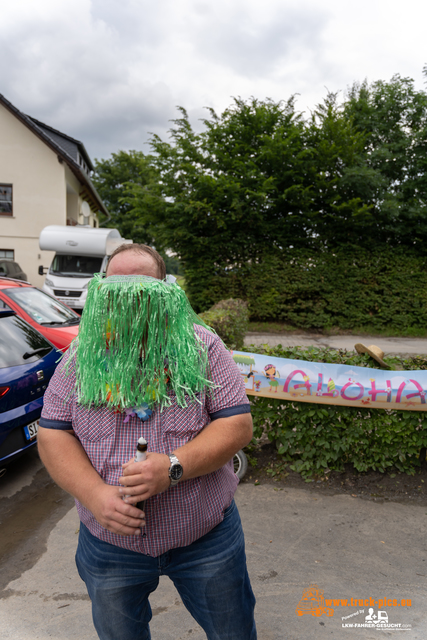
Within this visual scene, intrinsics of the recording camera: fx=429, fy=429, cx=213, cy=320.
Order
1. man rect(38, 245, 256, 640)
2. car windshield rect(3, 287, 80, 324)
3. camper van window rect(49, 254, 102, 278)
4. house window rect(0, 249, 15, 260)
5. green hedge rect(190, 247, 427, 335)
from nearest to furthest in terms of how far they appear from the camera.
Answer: man rect(38, 245, 256, 640) < car windshield rect(3, 287, 80, 324) < camper van window rect(49, 254, 102, 278) < green hedge rect(190, 247, 427, 335) < house window rect(0, 249, 15, 260)

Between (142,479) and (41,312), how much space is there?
19.0ft

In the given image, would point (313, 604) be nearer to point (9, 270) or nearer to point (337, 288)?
point (337, 288)

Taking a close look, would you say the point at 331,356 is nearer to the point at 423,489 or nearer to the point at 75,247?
the point at 423,489

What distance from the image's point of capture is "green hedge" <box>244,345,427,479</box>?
11.9 ft

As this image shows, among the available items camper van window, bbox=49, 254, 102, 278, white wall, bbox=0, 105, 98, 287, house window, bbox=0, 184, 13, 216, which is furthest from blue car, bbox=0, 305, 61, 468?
house window, bbox=0, 184, 13, 216

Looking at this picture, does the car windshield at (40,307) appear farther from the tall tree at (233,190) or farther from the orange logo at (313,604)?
the tall tree at (233,190)

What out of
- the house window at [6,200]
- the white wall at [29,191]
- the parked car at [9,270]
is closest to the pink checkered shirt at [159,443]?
the parked car at [9,270]

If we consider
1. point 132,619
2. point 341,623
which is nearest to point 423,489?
point 341,623

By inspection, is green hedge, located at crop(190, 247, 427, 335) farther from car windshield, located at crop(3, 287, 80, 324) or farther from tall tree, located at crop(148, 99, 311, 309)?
car windshield, located at crop(3, 287, 80, 324)

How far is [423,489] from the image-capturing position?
3.62 metres

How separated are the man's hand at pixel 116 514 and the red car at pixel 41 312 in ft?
15.6

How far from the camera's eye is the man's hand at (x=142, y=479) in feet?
4.03

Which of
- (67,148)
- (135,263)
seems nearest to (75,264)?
(135,263)

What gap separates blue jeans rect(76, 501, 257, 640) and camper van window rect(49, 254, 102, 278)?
13.0m
